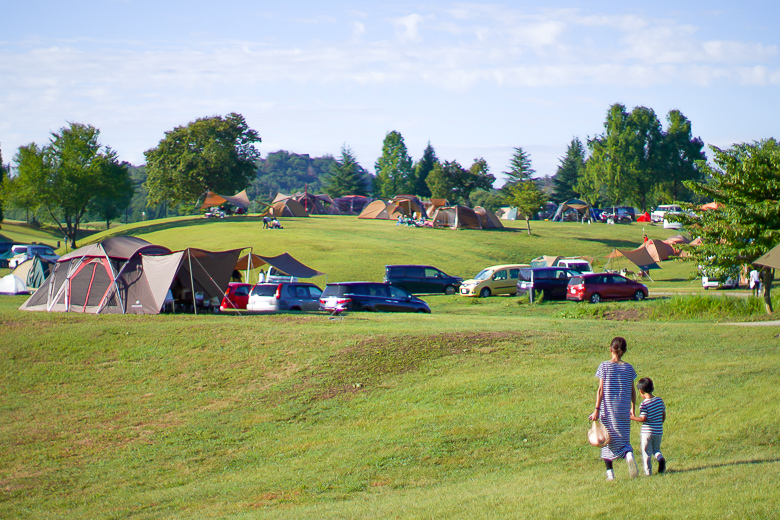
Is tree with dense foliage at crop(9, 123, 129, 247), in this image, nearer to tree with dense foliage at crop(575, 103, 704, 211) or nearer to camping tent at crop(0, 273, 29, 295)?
camping tent at crop(0, 273, 29, 295)

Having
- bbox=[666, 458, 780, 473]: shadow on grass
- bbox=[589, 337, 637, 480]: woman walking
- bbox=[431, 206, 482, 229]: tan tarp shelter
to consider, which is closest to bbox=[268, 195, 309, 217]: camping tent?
bbox=[431, 206, 482, 229]: tan tarp shelter

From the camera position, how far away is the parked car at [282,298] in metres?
24.1

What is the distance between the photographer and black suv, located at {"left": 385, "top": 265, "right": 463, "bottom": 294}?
33.5 meters

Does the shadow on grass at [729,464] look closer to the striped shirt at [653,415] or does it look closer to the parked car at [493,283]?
the striped shirt at [653,415]

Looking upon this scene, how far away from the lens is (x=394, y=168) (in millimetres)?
108312

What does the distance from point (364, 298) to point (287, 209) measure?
44869mm

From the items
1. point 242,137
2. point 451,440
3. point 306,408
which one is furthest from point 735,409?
point 242,137

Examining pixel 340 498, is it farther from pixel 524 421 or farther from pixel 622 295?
pixel 622 295

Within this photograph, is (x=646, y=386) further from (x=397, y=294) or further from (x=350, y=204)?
(x=350, y=204)

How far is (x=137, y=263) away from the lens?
861 inches

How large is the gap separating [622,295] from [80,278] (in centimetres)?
2172

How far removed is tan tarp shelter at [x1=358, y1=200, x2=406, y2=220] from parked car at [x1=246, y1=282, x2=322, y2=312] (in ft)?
140

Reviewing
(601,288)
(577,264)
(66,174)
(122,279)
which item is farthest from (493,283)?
(66,174)

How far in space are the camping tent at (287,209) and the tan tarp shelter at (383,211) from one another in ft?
20.9
